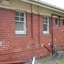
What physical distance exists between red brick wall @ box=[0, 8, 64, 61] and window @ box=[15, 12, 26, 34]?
255 millimetres

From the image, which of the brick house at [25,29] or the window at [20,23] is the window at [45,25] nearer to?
the brick house at [25,29]

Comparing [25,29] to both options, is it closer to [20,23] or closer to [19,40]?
[20,23]

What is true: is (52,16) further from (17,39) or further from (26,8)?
(17,39)

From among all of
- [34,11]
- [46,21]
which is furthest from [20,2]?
[46,21]

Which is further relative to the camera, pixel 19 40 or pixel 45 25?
pixel 45 25

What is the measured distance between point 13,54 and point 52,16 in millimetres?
5543

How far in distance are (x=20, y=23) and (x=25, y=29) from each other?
0.51 meters

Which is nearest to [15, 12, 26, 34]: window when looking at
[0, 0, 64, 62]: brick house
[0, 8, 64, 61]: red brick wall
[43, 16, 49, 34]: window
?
[0, 0, 64, 62]: brick house

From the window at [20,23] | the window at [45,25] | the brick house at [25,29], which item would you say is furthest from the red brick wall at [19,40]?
the window at [45,25]

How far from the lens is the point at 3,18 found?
30.7ft

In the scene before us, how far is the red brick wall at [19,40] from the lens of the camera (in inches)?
369

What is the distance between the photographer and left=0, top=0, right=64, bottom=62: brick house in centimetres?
945

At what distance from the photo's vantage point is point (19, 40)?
1041 cm

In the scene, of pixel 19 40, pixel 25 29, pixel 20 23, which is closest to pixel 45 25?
pixel 25 29
